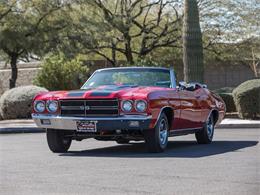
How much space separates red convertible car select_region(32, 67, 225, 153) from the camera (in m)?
11.9

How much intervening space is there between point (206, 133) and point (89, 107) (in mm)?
3429

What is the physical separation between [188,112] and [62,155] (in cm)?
277

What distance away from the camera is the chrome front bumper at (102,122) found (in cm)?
1188

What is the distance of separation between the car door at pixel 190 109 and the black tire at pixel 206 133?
1.13ft

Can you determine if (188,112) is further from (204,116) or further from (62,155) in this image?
(62,155)

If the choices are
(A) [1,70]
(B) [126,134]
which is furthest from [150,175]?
(A) [1,70]

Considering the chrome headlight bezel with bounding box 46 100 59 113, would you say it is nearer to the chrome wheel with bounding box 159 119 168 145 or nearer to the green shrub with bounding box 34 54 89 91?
the chrome wheel with bounding box 159 119 168 145

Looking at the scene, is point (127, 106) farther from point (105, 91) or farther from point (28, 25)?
point (28, 25)

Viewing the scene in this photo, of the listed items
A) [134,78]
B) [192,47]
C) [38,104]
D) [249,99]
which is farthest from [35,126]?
[38,104]

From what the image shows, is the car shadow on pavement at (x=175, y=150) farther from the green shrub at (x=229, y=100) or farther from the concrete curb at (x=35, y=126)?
the green shrub at (x=229, y=100)

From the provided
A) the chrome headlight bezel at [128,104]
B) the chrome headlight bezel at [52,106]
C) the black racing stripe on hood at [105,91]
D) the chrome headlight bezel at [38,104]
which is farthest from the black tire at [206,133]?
the chrome headlight bezel at [38,104]

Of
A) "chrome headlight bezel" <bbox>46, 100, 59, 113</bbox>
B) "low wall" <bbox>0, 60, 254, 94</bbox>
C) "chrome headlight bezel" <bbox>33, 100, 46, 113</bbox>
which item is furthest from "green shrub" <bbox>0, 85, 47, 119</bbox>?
"chrome headlight bezel" <bbox>46, 100, 59, 113</bbox>

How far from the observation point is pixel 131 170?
989 cm

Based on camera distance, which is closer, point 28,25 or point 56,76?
point 56,76
